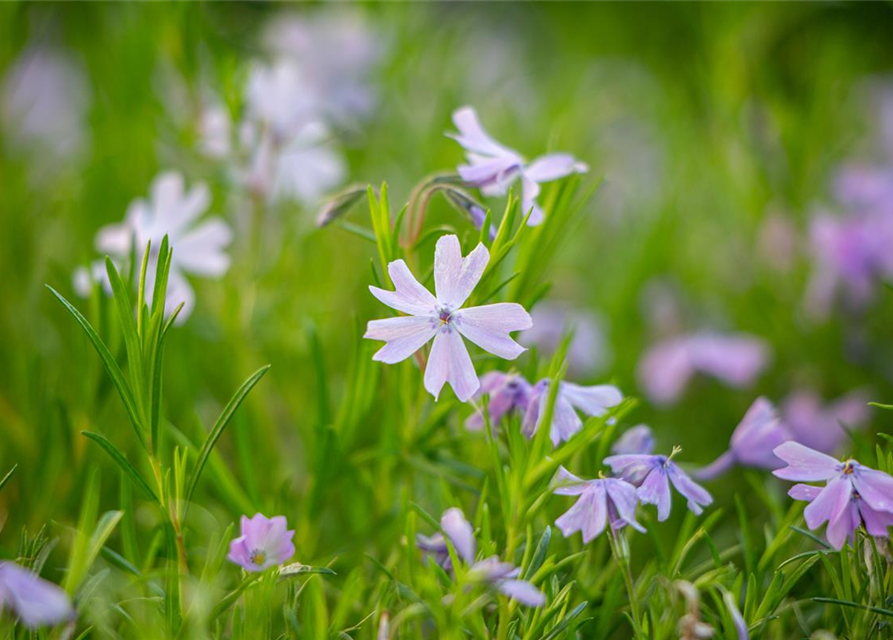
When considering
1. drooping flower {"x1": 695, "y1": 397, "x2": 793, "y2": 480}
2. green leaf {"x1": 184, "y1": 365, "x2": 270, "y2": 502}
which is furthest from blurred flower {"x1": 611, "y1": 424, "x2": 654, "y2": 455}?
green leaf {"x1": 184, "y1": 365, "x2": 270, "y2": 502}

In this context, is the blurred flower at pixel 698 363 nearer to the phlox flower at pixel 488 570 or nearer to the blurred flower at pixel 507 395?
the blurred flower at pixel 507 395

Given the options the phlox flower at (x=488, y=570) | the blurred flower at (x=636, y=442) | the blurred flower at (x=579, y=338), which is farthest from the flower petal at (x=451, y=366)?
the blurred flower at (x=579, y=338)

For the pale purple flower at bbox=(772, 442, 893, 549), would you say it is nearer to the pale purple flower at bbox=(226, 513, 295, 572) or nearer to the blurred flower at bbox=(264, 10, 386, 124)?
the pale purple flower at bbox=(226, 513, 295, 572)

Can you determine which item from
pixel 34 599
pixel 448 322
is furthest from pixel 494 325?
pixel 34 599

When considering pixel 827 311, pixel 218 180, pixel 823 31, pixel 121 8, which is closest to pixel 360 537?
pixel 218 180

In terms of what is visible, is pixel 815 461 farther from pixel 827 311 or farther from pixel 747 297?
pixel 747 297

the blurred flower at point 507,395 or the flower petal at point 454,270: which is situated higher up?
the flower petal at point 454,270
